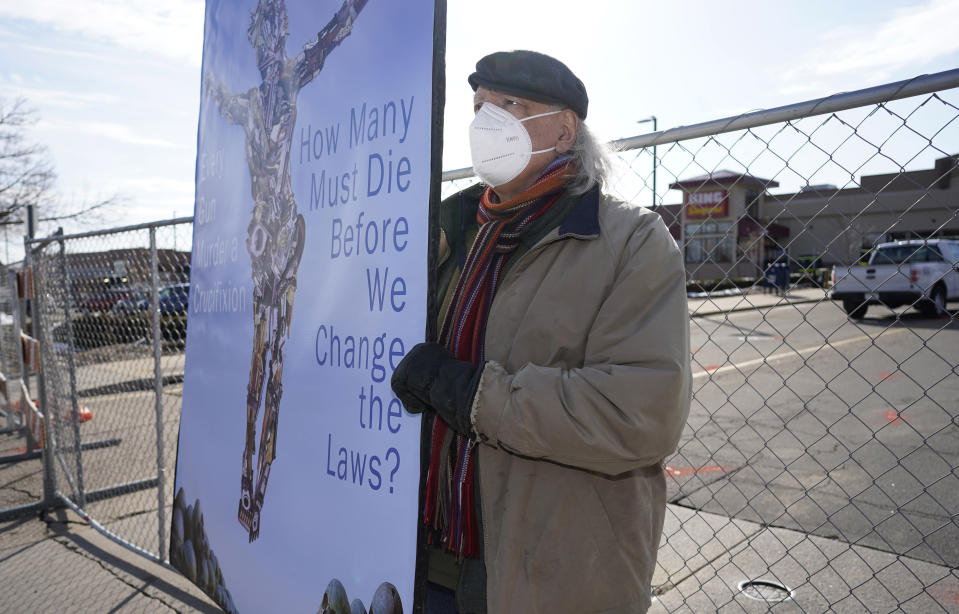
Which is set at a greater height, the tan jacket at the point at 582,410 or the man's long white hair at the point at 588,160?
the man's long white hair at the point at 588,160

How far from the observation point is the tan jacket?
1.38m

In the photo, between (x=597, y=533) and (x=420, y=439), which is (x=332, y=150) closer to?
(x=420, y=439)

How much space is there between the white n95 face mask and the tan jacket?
212 mm

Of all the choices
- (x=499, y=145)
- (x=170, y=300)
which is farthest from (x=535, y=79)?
(x=170, y=300)

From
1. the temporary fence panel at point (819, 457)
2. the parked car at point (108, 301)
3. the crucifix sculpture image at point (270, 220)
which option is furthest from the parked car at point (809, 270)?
the parked car at point (108, 301)

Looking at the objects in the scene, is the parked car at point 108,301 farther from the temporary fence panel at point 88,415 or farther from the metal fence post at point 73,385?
the metal fence post at point 73,385

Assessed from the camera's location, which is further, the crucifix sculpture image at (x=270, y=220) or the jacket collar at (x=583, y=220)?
the crucifix sculpture image at (x=270, y=220)

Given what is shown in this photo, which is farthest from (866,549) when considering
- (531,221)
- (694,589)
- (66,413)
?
(66,413)

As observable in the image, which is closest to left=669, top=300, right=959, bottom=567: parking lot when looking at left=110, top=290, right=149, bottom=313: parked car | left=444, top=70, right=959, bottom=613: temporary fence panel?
left=444, top=70, right=959, bottom=613: temporary fence panel

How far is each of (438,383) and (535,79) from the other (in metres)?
0.78

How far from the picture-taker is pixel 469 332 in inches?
65.5

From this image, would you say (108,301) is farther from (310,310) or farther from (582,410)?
(582,410)

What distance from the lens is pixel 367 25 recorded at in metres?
1.76

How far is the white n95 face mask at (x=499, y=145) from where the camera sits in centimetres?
173
